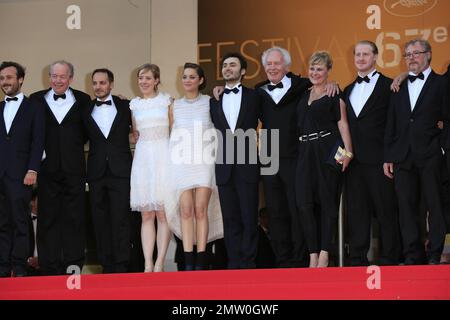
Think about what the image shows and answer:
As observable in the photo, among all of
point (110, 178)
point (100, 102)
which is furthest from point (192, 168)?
point (100, 102)

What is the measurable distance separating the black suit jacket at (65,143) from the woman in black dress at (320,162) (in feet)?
5.10

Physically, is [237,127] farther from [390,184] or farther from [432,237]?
[432,237]

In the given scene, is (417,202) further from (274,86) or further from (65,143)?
(65,143)

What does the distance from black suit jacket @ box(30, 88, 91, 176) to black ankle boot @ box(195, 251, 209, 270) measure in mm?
1027

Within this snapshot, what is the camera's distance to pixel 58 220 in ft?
19.7

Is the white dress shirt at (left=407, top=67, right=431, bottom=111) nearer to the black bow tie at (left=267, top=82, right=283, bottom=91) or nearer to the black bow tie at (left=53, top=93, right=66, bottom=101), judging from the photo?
the black bow tie at (left=267, top=82, right=283, bottom=91)

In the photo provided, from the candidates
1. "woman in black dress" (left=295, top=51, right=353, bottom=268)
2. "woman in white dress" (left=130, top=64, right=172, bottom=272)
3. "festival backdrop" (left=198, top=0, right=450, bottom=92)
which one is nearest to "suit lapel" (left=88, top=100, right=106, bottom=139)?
"woman in white dress" (left=130, top=64, right=172, bottom=272)

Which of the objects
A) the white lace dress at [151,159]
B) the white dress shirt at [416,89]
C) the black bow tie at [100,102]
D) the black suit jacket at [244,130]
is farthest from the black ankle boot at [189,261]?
the white dress shirt at [416,89]

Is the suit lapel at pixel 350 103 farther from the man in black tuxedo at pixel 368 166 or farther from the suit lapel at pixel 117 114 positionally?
the suit lapel at pixel 117 114

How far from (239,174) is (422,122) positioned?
121cm

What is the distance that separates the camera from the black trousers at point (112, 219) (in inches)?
232

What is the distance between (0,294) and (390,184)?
8.63 feet

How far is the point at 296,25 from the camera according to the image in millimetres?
7945
